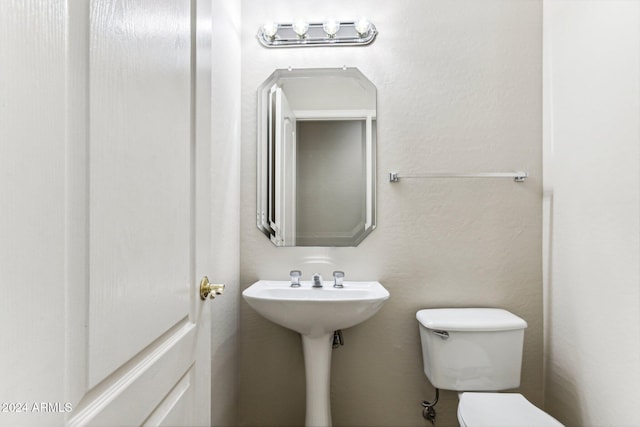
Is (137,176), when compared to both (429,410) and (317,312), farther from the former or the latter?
(429,410)

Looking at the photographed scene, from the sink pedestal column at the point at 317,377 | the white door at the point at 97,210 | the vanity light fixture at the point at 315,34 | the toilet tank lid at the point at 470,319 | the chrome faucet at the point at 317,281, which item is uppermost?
the vanity light fixture at the point at 315,34

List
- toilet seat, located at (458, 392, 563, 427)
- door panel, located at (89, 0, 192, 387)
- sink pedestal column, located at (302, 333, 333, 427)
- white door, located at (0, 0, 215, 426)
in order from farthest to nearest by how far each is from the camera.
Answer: sink pedestal column, located at (302, 333, 333, 427) < toilet seat, located at (458, 392, 563, 427) < door panel, located at (89, 0, 192, 387) < white door, located at (0, 0, 215, 426)

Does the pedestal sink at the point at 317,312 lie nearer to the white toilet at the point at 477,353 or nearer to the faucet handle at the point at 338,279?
the faucet handle at the point at 338,279

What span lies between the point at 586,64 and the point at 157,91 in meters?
1.59

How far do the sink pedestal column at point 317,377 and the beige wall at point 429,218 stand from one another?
0.63 ft

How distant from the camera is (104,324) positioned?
1.65 ft

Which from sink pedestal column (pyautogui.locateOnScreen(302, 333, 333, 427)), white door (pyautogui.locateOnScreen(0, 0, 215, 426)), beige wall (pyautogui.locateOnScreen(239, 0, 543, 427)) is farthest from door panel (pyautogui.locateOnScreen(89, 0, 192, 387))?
beige wall (pyautogui.locateOnScreen(239, 0, 543, 427))

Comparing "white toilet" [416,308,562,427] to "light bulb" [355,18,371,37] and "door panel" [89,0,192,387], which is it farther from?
"light bulb" [355,18,371,37]

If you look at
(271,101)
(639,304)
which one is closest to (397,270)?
(639,304)

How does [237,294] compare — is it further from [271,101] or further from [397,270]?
[271,101]

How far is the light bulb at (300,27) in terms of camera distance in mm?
1829

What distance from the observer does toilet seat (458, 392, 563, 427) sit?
4.01 ft

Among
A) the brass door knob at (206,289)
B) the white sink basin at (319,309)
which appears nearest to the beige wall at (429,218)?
the white sink basin at (319,309)

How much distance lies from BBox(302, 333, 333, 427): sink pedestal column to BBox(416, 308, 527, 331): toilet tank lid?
1.44 feet
